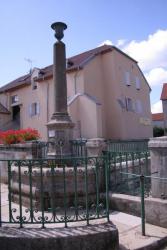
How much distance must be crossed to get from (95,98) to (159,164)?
22.2 m

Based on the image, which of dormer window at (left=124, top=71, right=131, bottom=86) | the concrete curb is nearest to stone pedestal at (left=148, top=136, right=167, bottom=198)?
the concrete curb

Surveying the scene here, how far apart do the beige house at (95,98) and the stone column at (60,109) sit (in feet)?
50.3

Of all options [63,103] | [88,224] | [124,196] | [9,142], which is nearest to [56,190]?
[124,196]

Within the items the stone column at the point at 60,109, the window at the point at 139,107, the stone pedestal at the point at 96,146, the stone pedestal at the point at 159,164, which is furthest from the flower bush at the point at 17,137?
the window at the point at 139,107

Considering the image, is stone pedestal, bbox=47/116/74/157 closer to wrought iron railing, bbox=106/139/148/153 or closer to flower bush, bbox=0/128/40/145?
wrought iron railing, bbox=106/139/148/153

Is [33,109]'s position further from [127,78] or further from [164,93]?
[164,93]

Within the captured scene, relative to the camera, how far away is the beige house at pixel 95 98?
26.2 m

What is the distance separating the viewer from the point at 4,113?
33.0 m

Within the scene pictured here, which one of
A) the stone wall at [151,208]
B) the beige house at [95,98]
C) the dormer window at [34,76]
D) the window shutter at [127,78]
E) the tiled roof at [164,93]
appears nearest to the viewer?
the stone wall at [151,208]

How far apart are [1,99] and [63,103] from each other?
88.3 ft

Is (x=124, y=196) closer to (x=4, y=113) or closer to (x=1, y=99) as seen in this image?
(x=4, y=113)

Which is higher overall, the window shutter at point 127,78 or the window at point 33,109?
the window shutter at point 127,78

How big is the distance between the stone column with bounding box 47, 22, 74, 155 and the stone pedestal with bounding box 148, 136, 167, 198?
4.17 meters

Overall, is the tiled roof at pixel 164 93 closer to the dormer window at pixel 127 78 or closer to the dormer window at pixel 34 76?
the dormer window at pixel 127 78
